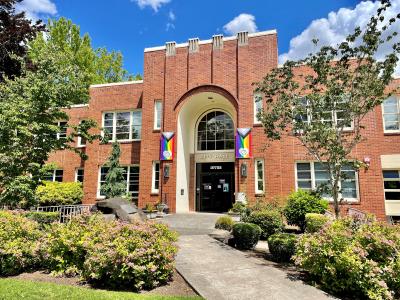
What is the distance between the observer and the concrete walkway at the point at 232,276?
5305mm

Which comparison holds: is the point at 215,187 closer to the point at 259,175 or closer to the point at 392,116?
the point at 259,175

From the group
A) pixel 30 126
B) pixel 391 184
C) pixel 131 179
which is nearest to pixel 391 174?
pixel 391 184

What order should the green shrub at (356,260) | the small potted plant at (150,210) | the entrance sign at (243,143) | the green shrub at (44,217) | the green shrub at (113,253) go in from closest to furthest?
the green shrub at (356,260) → the green shrub at (113,253) → the green shrub at (44,217) → the small potted plant at (150,210) → the entrance sign at (243,143)

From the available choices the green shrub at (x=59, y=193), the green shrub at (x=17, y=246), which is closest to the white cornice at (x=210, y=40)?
the green shrub at (x=59, y=193)

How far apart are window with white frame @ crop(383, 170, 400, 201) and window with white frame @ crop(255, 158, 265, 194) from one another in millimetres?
6646

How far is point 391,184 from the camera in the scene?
16.1 m

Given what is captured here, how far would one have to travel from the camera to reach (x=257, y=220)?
36.8 feet

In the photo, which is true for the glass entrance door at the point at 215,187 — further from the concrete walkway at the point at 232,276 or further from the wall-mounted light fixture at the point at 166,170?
the concrete walkway at the point at 232,276

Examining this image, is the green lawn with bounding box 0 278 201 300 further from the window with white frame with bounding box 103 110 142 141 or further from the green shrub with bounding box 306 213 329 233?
the window with white frame with bounding box 103 110 142 141

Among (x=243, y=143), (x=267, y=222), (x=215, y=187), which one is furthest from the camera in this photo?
(x=215, y=187)

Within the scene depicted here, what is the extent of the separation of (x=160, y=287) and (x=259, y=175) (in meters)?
11.7

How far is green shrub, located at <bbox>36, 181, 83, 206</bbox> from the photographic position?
1850cm

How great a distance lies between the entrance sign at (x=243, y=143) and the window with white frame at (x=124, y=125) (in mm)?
7135

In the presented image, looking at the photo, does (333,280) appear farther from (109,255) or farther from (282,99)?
(282,99)
